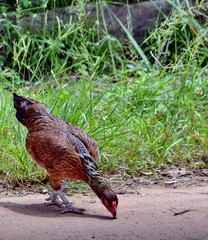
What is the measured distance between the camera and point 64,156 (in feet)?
14.9

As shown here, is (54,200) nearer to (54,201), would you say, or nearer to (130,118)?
(54,201)

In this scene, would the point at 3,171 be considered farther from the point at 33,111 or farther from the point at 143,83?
the point at 143,83

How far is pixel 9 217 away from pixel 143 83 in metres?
3.06

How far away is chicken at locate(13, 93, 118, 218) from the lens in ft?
14.6

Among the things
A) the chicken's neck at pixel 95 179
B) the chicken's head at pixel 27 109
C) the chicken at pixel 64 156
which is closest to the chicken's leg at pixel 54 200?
the chicken at pixel 64 156

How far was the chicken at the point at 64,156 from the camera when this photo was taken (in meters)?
4.46

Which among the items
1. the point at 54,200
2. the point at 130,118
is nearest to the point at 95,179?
the point at 54,200

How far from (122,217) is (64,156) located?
29.4 inches

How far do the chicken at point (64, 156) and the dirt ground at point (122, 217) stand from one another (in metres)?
0.20

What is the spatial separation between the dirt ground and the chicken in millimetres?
197

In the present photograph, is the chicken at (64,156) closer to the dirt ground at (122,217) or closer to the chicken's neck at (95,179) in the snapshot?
the chicken's neck at (95,179)

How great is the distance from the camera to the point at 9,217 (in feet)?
13.9

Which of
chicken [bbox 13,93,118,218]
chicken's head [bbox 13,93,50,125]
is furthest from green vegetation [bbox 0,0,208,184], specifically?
chicken [bbox 13,93,118,218]

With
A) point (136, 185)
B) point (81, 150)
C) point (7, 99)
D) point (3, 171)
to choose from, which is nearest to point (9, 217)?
point (81, 150)
